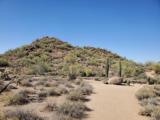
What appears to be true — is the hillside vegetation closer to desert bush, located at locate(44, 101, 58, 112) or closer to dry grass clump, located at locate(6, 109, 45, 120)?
desert bush, located at locate(44, 101, 58, 112)

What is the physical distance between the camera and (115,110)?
1298cm

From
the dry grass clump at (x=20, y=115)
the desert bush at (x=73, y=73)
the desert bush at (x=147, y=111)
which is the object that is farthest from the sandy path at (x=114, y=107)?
the desert bush at (x=73, y=73)

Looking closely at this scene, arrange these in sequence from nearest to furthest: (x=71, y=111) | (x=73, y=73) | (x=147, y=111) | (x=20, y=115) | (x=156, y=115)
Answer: (x=20, y=115) < (x=156, y=115) < (x=71, y=111) < (x=147, y=111) < (x=73, y=73)

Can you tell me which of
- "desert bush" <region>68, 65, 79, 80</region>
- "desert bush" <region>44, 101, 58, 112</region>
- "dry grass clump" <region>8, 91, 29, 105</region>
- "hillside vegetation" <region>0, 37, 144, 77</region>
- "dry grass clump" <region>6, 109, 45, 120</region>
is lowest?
"dry grass clump" <region>6, 109, 45, 120</region>

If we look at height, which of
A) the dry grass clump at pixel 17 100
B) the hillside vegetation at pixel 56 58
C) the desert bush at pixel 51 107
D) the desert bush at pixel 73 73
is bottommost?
the desert bush at pixel 51 107

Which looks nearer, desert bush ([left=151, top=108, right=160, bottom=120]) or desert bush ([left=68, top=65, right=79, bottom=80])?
desert bush ([left=151, top=108, right=160, bottom=120])

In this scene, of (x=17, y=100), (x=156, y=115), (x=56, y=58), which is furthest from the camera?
(x=56, y=58)

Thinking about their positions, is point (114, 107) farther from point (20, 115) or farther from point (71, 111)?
point (20, 115)

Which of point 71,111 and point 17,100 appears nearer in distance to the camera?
point 71,111

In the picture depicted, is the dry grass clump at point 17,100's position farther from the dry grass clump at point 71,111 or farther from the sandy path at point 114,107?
the sandy path at point 114,107

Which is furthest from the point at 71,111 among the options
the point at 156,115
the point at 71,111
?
the point at 156,115

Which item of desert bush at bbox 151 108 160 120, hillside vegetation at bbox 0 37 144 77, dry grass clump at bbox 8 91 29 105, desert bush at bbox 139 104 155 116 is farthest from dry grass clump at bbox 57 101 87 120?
hillside vegetation at bbox 0 37 144 77

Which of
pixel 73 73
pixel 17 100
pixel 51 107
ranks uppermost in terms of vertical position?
pixel 73 73

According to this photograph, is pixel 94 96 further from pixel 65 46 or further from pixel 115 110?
pixel 65 46
